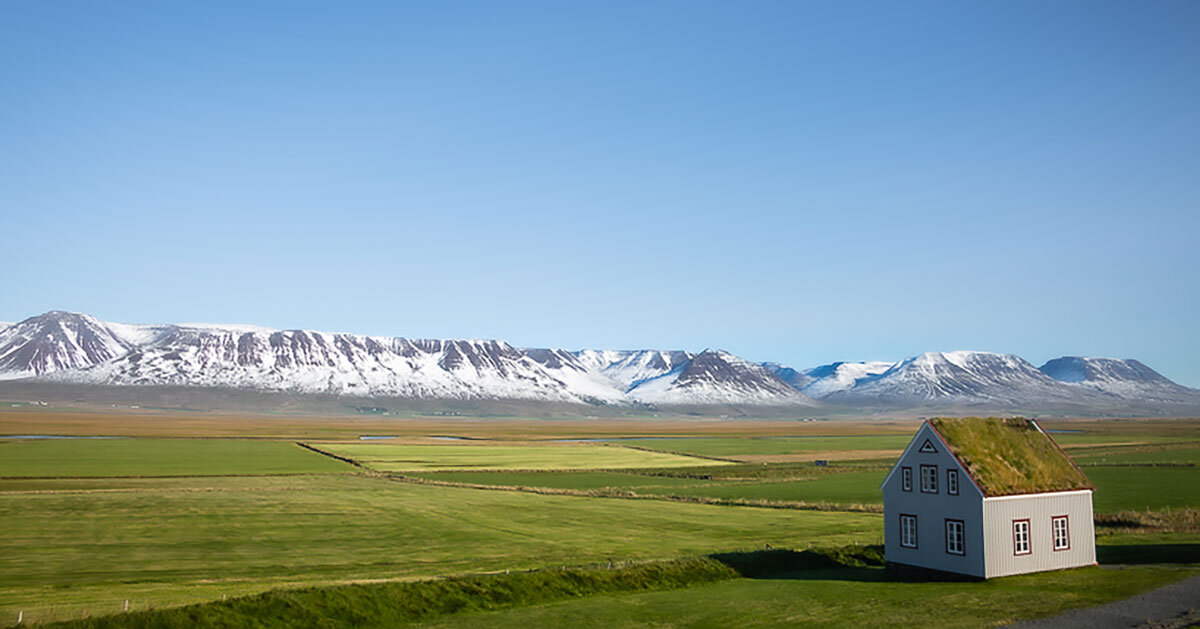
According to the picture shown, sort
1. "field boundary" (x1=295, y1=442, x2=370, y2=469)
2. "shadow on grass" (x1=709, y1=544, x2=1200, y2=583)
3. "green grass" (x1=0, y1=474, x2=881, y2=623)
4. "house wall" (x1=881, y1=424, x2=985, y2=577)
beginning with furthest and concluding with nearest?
"field boundary" (x1=295, y1=442, x2=370, y2=469)
"shadow on grass" (x1=709, y1=544, x2=1200, y2=583)
"house wall" (x1=881, y1=424, x2=985, y2=577)
"green grass" (x1=0, y1=474, x2=881, y2=623)

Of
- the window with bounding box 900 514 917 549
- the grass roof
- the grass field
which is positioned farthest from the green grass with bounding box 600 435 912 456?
the grass field

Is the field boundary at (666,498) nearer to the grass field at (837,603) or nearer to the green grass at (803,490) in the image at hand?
the green grass at (803,490)

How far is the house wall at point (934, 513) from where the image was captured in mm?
38406

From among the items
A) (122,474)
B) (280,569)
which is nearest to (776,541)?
(280,569)

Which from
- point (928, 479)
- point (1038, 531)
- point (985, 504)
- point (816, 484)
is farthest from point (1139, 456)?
point (985, 504)

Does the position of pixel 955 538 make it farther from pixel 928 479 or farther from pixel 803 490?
pixel 803 490

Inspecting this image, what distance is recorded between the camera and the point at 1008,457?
136 feet

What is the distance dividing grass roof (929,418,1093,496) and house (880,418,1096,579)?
46mm

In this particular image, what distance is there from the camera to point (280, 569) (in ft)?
136

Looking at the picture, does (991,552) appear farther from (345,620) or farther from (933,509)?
(345,620)

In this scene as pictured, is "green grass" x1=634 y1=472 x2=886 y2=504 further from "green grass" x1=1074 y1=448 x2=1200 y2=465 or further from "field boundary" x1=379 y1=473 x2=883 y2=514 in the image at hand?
"green grass" x1=1074 y1=448 x2=1200 y2=465

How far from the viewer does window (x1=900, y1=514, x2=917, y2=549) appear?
4128 cm

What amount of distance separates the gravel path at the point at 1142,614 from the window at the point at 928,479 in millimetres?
9667

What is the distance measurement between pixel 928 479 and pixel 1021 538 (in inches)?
175
